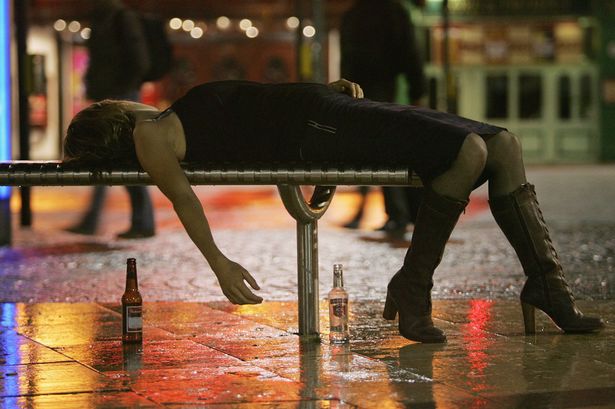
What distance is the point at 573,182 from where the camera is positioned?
69.1 feet

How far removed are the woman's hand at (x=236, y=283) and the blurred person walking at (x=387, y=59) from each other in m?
6.14

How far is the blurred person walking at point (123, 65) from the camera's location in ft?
35.4

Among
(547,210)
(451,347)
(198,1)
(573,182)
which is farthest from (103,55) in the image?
(198,1)

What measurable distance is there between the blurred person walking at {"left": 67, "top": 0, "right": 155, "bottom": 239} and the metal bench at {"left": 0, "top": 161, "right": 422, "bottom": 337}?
5.42m

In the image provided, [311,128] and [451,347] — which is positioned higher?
[311,128]

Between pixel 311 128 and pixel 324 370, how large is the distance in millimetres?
1072

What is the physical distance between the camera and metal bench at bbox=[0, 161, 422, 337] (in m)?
5.12

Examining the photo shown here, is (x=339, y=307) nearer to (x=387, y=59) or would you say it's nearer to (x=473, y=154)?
(x=473, y=154)

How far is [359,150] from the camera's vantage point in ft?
17.0

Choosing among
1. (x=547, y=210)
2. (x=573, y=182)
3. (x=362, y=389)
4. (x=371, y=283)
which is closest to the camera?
(x=362, y=389)

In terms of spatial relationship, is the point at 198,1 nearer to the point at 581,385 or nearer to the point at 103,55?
the point at 103,55

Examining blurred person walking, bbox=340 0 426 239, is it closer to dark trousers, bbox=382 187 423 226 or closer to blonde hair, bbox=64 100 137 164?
dark trousers, bbox=382 187 423 226

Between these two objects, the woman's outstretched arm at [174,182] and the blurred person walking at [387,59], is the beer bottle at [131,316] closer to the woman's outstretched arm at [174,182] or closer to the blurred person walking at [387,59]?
the woman's outstretched arm at [174,182]

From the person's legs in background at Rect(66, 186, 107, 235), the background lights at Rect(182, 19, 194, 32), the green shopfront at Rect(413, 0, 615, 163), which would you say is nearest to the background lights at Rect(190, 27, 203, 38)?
the background lights at Rect(182, 19, 194, 32)
